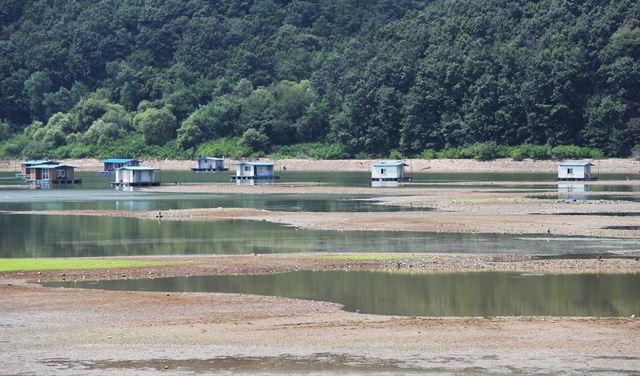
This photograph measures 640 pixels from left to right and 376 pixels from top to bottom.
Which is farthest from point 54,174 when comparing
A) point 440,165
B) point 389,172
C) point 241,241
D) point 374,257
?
point 374,257

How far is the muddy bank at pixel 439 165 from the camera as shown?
505ft

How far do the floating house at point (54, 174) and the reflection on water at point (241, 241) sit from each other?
67.1 m

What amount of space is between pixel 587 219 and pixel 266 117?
12969cm

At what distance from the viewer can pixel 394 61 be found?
188 m

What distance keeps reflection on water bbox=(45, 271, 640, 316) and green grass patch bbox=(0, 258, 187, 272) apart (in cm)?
395

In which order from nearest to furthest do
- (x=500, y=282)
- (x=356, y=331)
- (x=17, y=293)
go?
1. (x=356, y=331)
2. (x=17, y=293)
3. (x=500, y=282)

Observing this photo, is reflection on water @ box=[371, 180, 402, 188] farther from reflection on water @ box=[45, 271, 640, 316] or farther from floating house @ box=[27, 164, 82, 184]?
reflection on water @ box=[45, 271, 640, 316]

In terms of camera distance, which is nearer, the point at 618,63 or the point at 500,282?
the point at 500,282

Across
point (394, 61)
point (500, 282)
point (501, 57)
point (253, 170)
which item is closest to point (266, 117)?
point (394, 61)

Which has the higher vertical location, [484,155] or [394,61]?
[394,61]

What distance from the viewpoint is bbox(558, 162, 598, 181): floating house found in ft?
409

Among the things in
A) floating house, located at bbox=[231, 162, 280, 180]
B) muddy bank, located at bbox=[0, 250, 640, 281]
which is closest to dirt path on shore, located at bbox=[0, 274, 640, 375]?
muddy bank, located at bbox=[0, 250, 640, 281]

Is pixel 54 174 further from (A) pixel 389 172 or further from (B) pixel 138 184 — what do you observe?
(A) pixel 389 172

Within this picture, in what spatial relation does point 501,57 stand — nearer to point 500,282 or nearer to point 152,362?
point 500,282
